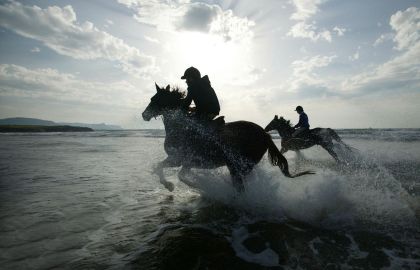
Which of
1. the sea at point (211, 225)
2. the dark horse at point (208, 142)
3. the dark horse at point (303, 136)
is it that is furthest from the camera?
the dark horse at point (303, 136)

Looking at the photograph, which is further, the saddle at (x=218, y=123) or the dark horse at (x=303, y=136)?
the dark horse at (x=303, y=136)

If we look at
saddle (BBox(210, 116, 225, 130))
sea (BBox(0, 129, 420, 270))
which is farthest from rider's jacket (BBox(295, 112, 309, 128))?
saddle (BBox(210, 116, 225, 130))

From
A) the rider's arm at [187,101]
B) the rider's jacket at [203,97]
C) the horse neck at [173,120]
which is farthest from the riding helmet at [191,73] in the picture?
the horse neck at [173,120]

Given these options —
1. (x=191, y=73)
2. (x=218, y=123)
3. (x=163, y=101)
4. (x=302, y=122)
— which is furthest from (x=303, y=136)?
(x=163, y=101)

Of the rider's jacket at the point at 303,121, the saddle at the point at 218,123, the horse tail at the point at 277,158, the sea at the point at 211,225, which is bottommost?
the sea at the point at 211,225

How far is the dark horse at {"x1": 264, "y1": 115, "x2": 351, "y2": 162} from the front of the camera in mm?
12016

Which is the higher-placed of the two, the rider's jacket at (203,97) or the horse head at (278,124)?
the rider's jacket at (203,97)

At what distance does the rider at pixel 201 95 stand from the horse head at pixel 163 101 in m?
0.32

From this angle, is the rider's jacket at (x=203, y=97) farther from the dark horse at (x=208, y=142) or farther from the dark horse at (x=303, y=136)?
the dark horse at (x=303, y=136)

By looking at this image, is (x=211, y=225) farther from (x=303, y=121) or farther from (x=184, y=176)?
(x=303, y=121)

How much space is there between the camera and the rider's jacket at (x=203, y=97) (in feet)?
21.4

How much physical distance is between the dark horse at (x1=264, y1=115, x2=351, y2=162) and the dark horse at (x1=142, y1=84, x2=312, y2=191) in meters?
5.65

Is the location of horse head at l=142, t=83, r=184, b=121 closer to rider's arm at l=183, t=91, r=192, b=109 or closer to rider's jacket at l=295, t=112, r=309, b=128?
rider's arm at l=183, t=91, r=192, b=109

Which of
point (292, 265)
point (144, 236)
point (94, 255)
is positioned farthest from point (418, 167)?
point (94, 255)
